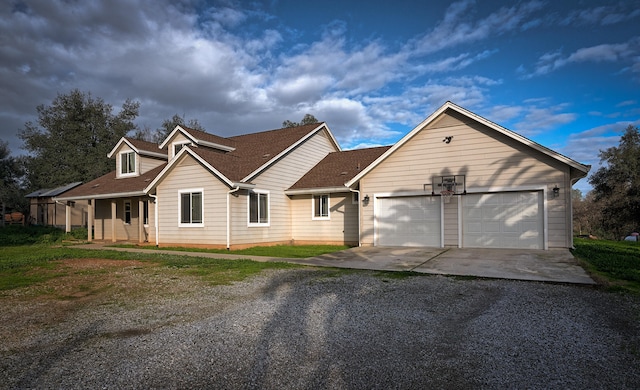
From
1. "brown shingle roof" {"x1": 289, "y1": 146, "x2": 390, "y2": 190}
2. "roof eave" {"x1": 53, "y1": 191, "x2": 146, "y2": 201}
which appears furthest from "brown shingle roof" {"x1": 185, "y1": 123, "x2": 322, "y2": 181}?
"roof eave" {"x1": 53, "y1": 191, "x2": 146, "y2": 201}

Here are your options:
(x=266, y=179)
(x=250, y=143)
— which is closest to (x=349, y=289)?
(x=266, y=179)

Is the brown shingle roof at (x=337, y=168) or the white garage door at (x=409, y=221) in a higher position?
the brown shingle roof at (x=337, y=168)

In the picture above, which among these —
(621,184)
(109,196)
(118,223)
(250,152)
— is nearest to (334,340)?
(250,152)

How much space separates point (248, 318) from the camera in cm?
598

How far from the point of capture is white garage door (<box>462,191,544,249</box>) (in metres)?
13.6

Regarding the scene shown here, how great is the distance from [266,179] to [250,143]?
5520 mm

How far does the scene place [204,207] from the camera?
16969 millimetres

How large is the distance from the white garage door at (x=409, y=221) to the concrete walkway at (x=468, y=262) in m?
0.88

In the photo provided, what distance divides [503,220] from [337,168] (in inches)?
345

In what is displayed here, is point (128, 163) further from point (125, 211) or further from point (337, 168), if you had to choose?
point (337, 168)

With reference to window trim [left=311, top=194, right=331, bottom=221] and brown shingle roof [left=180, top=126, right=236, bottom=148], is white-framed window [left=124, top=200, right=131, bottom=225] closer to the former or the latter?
brown shingle roof [left=180, top=126, right=236, bottom=148]

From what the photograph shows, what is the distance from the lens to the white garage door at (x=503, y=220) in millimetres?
13562

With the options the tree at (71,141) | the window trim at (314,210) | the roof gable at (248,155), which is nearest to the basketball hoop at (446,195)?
the window trim at (314,210)

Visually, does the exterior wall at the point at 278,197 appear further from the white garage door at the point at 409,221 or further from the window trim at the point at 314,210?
the white garage door at the point at 409,221
